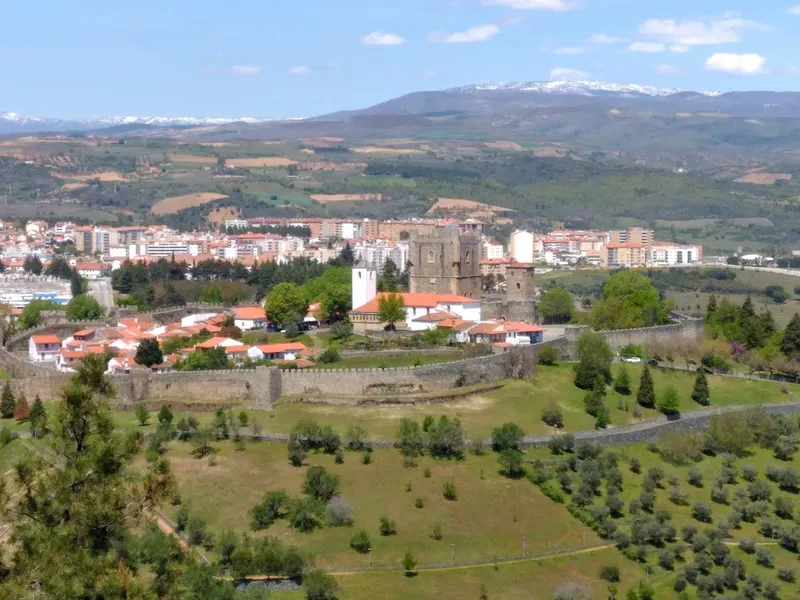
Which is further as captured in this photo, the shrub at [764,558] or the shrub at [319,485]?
the shrub at [764,558]

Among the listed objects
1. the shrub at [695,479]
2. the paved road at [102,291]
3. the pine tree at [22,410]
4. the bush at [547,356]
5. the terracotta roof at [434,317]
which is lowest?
the paved road at [102,291]

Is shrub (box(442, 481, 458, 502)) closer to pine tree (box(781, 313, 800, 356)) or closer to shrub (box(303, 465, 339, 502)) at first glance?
shrub (box(303, 465, 339, 502))

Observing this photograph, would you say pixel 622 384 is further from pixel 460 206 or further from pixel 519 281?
pixel 460 206

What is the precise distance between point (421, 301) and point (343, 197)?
405ft

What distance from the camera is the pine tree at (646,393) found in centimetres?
4084

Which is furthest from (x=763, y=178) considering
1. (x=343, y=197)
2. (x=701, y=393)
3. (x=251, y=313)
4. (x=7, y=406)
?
(x=7, y=406)

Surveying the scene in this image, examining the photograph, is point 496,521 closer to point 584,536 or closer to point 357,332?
point 584,536

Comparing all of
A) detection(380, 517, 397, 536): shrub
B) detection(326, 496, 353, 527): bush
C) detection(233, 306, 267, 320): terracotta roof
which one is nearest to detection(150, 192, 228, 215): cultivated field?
detection(233, 306, 267, 320): terracotta roof

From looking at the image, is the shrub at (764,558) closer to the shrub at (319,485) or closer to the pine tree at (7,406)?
the shrub at (319,485)

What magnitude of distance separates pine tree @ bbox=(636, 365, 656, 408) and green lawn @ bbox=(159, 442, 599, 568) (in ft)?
27.7

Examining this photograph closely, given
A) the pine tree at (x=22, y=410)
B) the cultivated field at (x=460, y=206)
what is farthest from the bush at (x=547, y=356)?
the cultivated field at (x=460, y=206)

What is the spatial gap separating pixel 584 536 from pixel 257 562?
8856mm

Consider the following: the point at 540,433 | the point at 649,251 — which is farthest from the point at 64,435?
the point at 649,251

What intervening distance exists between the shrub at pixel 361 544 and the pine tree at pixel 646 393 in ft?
49.0
